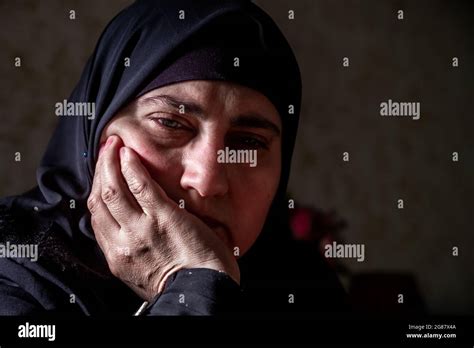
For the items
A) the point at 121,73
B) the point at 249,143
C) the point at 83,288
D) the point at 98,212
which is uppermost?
the point at 121,73

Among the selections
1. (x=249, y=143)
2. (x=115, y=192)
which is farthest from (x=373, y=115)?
(x=115, y=192)

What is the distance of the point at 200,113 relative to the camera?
1.09 meters

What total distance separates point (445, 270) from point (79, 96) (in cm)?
69

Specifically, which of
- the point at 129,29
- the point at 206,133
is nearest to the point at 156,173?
the point at 206,133

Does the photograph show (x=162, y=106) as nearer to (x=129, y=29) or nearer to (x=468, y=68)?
(x=129, y=29)

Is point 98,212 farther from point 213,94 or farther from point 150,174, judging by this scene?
point 213,94

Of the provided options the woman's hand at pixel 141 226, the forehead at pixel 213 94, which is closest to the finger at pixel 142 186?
the woman's hand at pixel 141 226

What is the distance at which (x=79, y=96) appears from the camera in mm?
1122

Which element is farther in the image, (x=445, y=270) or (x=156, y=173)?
(x=445, y=270)

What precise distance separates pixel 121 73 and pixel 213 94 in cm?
15

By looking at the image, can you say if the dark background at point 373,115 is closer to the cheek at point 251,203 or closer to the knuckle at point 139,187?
the cheek at point 251,203

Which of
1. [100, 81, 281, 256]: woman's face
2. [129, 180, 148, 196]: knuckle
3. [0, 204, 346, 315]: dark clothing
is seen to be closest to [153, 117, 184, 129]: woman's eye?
[100, 81, 281, 256]: woman's face

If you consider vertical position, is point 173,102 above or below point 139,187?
above

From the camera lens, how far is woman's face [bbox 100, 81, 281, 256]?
109 centimetres
